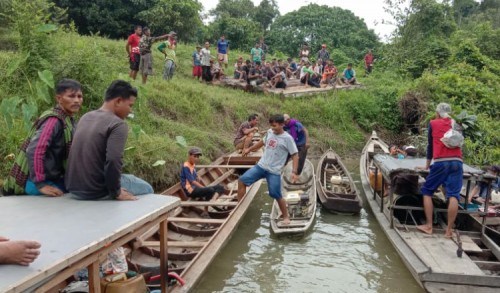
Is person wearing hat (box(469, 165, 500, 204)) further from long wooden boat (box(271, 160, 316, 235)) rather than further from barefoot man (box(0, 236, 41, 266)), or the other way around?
barefoot man (box(0, 236, 41, 266))

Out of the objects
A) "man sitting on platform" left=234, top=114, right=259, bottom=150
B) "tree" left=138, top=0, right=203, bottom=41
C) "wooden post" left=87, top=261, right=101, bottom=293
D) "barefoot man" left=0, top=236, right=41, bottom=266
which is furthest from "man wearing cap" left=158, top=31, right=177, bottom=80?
"barefoot man" left=0, top=236, right=41, bottom=266

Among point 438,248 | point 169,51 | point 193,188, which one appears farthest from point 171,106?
point 438,248

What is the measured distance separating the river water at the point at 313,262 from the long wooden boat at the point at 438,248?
1.09 feet

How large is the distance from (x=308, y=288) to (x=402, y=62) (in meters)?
20.3

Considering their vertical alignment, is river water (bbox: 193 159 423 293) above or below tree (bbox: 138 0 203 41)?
below

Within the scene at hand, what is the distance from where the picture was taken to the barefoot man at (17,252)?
2381 mm

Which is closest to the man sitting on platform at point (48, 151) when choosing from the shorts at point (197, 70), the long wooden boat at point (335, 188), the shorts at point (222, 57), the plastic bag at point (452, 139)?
the plastic bag at point (452, 139)

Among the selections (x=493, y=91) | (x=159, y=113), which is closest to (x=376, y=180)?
(x=159, y=113)

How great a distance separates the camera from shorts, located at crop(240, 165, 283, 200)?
702 cm

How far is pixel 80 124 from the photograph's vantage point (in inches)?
147

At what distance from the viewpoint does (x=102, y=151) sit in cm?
364

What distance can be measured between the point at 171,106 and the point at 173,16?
11.0 m

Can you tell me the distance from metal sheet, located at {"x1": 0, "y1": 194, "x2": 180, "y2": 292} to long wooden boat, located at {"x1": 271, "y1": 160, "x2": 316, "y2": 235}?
352cm

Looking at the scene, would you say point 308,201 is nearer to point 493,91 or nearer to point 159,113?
point 159,113
